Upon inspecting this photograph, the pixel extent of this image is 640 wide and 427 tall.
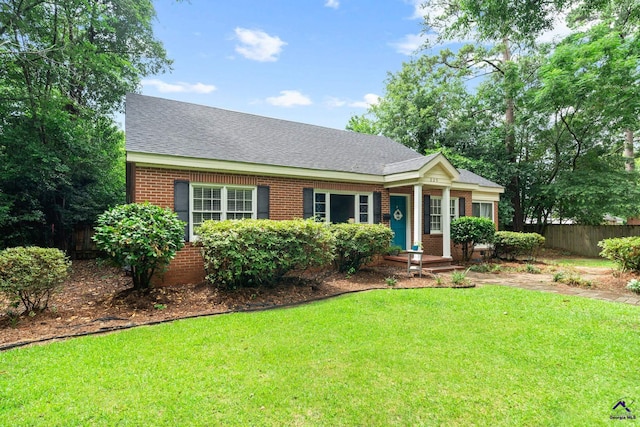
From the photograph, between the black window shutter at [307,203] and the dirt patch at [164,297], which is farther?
the black window shutter at [307,203]

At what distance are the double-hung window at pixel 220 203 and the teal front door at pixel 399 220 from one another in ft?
17.0

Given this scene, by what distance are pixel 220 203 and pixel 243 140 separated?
2.45 m

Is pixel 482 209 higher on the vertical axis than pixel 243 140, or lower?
lower

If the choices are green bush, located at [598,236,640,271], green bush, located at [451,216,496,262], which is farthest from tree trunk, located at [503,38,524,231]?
green bush, located at [598,236,640,271]

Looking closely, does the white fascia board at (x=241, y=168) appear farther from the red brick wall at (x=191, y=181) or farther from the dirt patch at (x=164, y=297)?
the dirt patch at (x=164, y=297)

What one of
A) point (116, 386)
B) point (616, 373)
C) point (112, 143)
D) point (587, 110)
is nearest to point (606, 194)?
point (587, 110)

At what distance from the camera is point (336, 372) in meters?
3.27

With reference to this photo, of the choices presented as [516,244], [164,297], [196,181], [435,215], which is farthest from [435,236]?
[164,297]

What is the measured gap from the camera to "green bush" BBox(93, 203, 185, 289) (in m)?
5.25

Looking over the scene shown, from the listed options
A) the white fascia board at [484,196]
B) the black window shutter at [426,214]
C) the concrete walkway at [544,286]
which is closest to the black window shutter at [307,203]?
the black window shutter at [426,214]

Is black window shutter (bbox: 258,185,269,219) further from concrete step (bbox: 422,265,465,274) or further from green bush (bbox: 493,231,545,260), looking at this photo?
green bush (bbox: 493,231,545,260)

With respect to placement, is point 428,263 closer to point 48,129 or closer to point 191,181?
point 191,181

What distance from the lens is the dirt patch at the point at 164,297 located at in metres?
4.58

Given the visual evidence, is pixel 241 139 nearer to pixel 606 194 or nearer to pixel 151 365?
pixel 151 365
